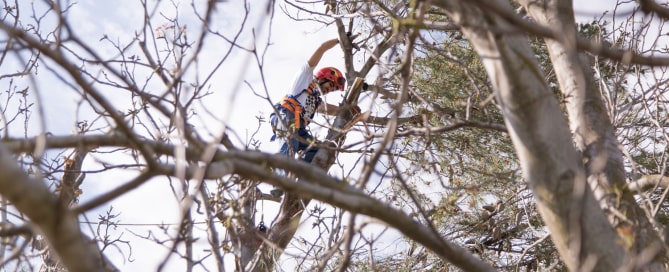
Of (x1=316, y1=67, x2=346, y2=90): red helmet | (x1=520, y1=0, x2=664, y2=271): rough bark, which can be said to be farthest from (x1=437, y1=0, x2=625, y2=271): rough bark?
(x1=316, y1=67, x2=346, y2=90): red helmet

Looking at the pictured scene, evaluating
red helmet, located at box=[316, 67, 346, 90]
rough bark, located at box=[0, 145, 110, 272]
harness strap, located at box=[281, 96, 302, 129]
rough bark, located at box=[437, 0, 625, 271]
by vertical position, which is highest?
red helmet, located at box=[316, 67, 346, 90]

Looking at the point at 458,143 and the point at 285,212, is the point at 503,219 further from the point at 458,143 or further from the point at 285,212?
the point at 285,212

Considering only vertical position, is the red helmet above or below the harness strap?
above

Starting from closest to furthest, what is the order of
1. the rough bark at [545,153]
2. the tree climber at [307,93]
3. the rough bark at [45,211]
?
the rough bark at [45,211] → the rough bark at [545,153] → the tree climber at [307,93]

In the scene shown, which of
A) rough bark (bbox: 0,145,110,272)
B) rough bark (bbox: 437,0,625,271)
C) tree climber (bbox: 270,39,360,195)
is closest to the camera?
rough bark (bbox: 0,145,110,272)

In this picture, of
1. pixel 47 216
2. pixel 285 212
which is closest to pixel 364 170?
pixel 47 216

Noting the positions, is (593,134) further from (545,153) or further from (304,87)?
(304,87)

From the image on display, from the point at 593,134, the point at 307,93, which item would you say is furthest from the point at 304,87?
the point at 593,134

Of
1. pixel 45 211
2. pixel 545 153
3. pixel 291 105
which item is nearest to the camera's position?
pixel 45 211

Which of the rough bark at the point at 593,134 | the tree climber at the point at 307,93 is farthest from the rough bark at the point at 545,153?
the tree climber at the point at 307,93

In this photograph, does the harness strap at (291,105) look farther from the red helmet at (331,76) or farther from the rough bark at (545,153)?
the rough bark at (545,153)

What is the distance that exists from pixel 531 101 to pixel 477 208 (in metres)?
4.26

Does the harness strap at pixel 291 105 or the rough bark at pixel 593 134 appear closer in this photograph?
the rough bark at pixel 593 134

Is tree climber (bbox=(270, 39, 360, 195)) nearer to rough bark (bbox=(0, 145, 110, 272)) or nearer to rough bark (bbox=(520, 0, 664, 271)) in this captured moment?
rough bark (bbox=(520, 0, 664, 271))
